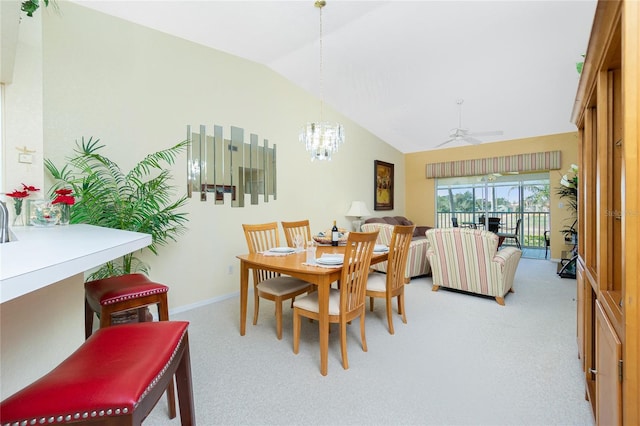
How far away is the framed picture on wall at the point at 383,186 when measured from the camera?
6521mm

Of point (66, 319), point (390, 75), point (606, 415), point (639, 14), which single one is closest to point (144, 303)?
point (66, 319)

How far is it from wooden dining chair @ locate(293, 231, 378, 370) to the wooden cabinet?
1200 millimetres

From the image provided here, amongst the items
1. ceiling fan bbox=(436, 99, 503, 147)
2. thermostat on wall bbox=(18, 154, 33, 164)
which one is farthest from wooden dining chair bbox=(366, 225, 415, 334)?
ceiling fan bbox=(436, 99, 503, 147)

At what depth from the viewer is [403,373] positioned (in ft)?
6.36

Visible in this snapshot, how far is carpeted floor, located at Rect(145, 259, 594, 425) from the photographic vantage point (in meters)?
1.57

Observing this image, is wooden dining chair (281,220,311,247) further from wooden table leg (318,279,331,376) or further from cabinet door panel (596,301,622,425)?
cabinet door panel (596,301,622,425)

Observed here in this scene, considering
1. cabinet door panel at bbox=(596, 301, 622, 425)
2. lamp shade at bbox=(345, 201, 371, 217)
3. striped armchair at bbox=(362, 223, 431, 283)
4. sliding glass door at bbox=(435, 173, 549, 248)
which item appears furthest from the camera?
sliding glass door at bbox=(435, 173, 549, 248)

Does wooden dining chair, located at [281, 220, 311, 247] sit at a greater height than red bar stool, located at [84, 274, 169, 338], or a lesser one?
greater

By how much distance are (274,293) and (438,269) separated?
240cm

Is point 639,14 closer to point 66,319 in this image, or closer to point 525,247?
point 66,319

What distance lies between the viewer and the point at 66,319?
1.34 metres

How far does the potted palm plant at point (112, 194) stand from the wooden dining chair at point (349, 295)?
1633 millimetres

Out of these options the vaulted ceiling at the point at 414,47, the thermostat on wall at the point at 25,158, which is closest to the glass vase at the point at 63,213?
the thermostat on wall at the point at 25,158

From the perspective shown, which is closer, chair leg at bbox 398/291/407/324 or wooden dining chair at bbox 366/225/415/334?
wooden dining chair at bbox 366/225/415/334
